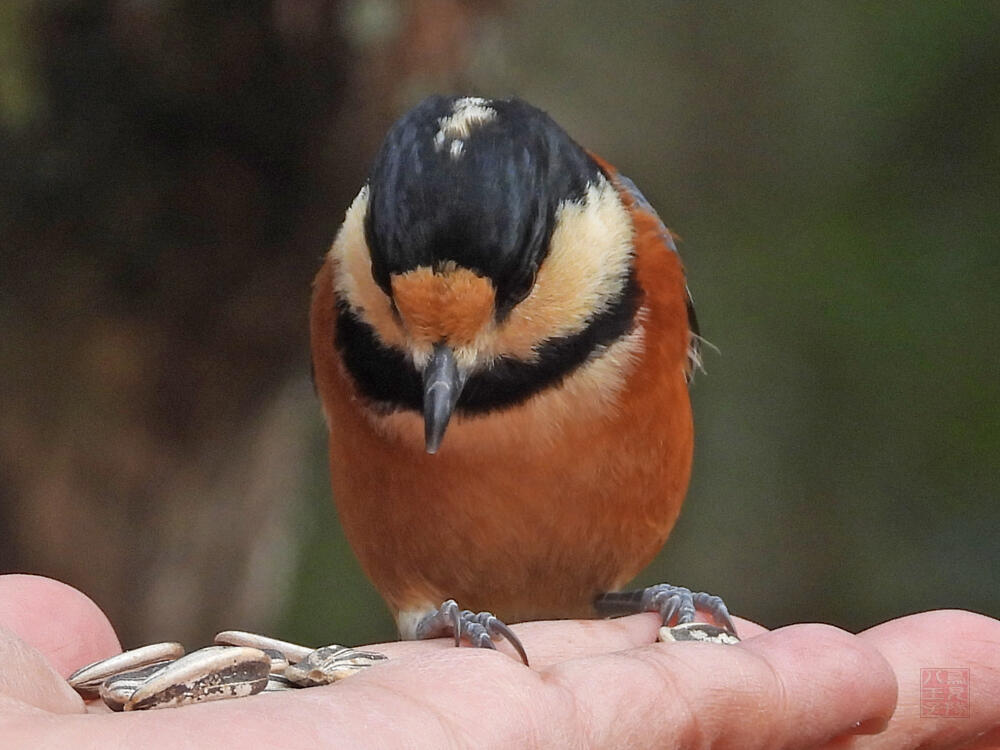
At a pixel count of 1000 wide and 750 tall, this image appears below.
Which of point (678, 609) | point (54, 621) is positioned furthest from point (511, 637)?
point (54, 621)

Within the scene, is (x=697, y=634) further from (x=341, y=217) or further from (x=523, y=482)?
(x=341, y=217)

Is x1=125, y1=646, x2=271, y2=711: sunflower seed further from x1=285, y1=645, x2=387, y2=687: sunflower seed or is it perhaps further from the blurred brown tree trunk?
the blurred brown tree trunk

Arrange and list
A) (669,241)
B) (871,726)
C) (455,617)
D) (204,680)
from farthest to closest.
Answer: (669,241), (455,617), (871,726), (204,680)

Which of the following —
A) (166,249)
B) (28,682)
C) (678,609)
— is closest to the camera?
(28,682)

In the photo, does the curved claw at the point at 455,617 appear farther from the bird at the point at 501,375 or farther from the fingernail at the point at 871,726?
the fingernail at the point at 871,726

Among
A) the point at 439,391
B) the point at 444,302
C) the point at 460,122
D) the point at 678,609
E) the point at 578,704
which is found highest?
the point at 460,122

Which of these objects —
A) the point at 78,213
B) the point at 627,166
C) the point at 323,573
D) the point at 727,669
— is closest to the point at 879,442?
the point at 627,166

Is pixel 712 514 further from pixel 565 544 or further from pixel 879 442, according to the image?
pixel 565 544
